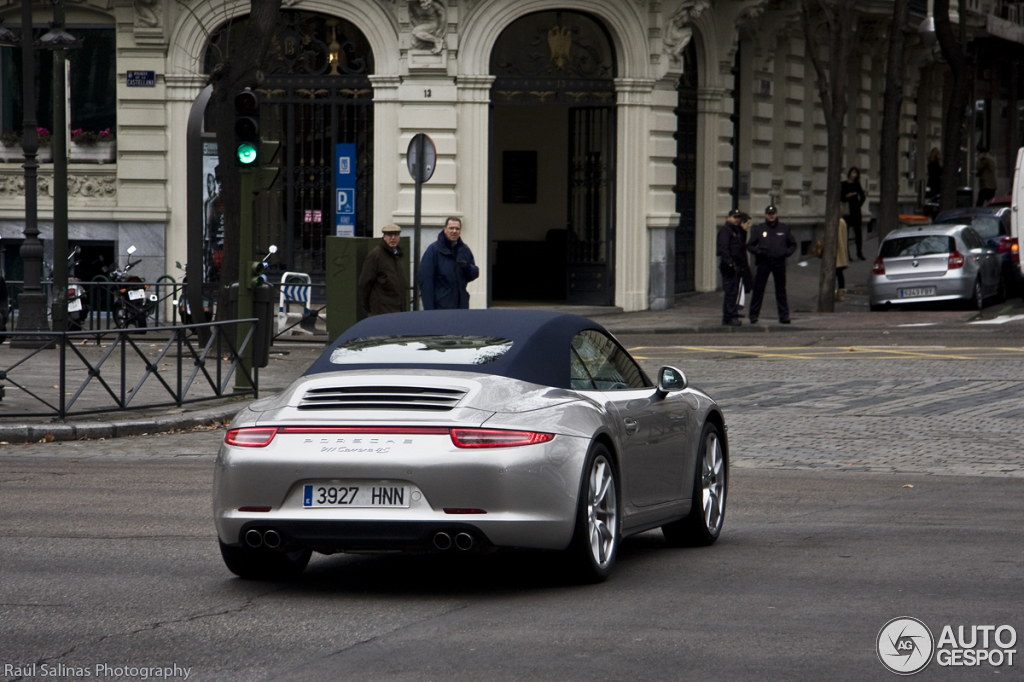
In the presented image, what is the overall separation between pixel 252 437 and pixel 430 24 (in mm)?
21081

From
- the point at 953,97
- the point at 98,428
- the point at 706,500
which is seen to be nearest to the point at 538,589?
the point at 706,500

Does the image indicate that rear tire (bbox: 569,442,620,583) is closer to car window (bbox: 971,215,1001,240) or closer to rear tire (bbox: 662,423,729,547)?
rear tire (bbox: 662,423,729,547)

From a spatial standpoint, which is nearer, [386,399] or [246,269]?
[386,399]

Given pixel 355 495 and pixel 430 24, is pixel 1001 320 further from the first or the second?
pixel 355 495

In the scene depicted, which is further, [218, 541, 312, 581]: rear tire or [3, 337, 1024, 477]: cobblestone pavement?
[3, 337, 1024, 477]: cobblestone pavement

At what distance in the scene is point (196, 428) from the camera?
14445mm

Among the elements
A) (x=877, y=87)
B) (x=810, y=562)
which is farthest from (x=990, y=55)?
(x=810, y=562)

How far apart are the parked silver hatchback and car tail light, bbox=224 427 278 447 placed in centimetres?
2203

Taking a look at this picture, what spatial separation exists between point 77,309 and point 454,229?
7.53 meters

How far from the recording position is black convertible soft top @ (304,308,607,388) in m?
7.24

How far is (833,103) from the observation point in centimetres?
2733

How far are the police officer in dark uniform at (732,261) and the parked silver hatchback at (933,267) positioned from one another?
11.6 feet

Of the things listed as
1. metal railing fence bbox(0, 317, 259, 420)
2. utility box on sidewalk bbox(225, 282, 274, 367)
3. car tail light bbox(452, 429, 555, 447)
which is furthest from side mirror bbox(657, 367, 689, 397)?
utility box on sidewalk bbox(225, 282, 274, 367)

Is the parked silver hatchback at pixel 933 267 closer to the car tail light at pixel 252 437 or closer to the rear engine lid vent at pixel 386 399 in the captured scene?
the rear engine lid vent at pixel 386 399
